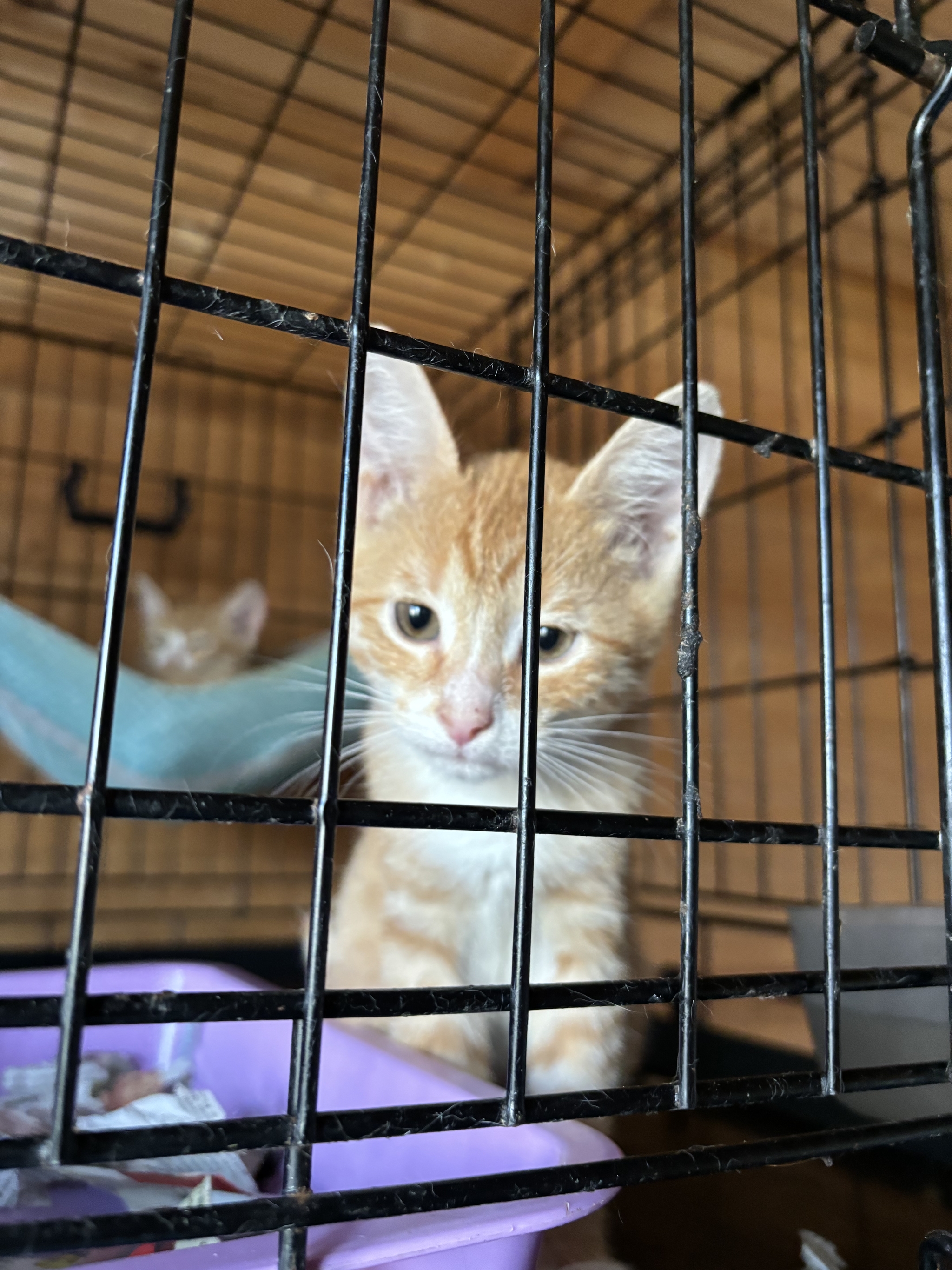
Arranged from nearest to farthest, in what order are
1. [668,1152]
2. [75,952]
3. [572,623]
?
[75,952] → [668,1152] → [572,623]

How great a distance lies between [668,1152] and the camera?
388 mm

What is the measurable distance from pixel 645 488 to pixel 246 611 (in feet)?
5.19

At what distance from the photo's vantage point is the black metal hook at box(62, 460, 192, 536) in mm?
1850

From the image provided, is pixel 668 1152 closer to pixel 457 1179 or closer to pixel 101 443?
pixel 457 1179

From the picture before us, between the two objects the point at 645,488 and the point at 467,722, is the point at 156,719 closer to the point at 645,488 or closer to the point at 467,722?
the point at 467,722

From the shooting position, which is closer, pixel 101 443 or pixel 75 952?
pixel 75 952

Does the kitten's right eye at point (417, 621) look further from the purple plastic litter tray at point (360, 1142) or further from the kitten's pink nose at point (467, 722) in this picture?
the purple plastic litter tray at point (360, 1142)

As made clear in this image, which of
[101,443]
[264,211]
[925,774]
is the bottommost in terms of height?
[925,774]

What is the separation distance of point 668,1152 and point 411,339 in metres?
0.38

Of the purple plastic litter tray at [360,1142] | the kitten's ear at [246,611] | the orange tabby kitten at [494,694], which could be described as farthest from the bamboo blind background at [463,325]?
the purple plastic litter tray at [360,1142]

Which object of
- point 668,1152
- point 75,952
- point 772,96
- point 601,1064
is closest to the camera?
point 75,952

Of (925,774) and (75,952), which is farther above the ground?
(925,774)

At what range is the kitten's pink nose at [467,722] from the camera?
2.76 feet

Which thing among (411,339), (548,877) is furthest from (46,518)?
(411,339)
